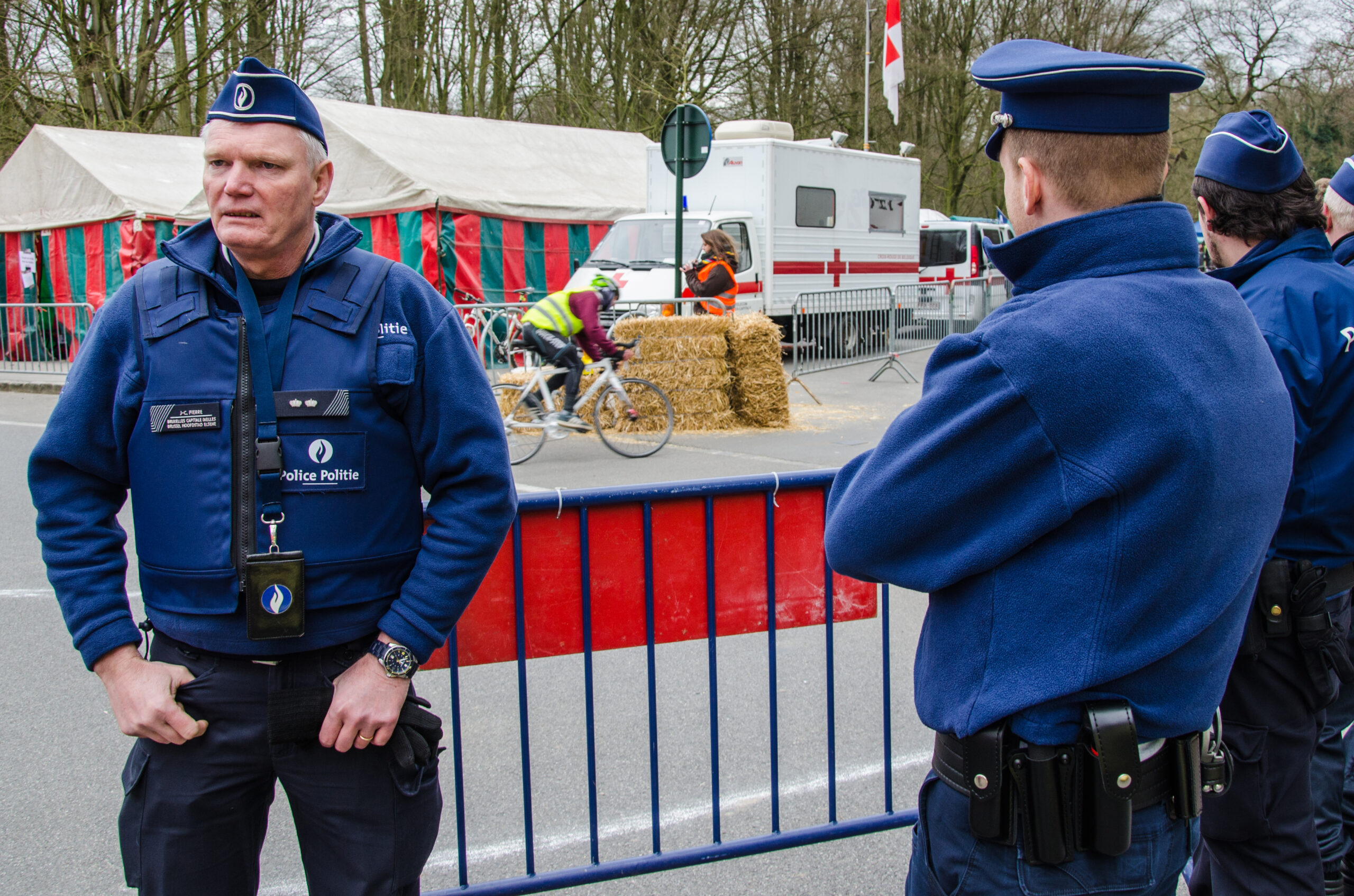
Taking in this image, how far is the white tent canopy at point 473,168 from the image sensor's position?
17.8 meters

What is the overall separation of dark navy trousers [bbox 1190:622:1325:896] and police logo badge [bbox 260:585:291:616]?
1.95 meters

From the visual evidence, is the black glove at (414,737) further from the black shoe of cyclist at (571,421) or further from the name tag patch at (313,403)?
the black shoe of cyclist at (571,421)

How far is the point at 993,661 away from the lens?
159 cm

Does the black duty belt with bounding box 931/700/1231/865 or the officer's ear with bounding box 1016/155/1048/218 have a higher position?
the officer's ear with bounding box 1016/155/1048/218

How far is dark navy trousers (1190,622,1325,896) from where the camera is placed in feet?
7.75

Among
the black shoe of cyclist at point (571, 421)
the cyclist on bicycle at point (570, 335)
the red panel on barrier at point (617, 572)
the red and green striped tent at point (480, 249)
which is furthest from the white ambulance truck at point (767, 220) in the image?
the red panel on barrier at point (617, 572)

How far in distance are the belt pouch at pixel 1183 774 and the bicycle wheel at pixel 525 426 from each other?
831cm

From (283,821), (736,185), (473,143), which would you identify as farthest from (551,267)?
(283,821)

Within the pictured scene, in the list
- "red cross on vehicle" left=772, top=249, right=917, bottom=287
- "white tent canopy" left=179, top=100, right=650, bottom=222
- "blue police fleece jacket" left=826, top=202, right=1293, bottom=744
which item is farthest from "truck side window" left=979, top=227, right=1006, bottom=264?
"blue police fleece jacket" left=826, top=202, right=1293, bottom=744

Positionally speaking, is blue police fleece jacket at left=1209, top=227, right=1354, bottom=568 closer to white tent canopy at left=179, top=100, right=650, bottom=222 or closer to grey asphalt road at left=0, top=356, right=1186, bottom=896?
grey asphalt road at left=0, top=356, right=1186, bottom=896

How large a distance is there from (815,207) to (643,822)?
15.6 m

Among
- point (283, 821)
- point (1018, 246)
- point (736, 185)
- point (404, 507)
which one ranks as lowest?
point (283, 821)

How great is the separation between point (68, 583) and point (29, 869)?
1.81 meters

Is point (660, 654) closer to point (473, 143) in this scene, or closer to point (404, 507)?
point (404, 507)
